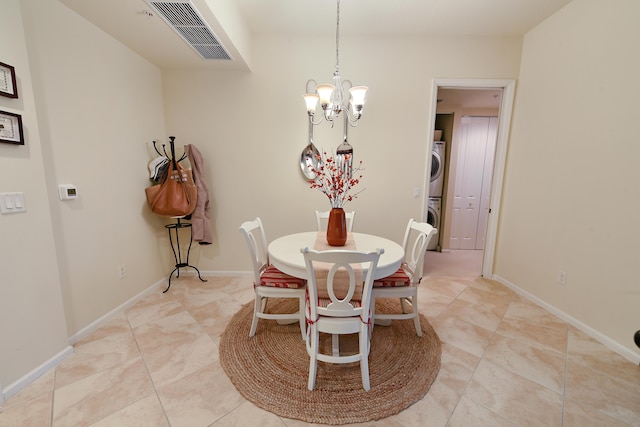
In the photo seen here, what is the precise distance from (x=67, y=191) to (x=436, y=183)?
179 inches

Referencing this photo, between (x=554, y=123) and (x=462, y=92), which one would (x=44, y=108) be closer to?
(x=554, y=123)

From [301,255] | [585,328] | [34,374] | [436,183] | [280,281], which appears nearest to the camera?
[34,374]

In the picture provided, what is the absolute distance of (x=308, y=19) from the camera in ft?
7.93

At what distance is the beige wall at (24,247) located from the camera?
4.53ft

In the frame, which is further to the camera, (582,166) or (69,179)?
(582,166)

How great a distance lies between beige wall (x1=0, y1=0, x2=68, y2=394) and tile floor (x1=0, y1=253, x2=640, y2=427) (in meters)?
0.23

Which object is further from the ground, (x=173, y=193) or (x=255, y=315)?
(x=173, y=193)

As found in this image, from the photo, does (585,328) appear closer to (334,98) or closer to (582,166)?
(582,166)

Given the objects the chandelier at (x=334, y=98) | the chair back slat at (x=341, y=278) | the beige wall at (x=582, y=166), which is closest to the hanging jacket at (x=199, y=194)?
the chandelier at (x=334, y=98)

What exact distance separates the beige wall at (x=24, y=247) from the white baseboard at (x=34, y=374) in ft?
0.07

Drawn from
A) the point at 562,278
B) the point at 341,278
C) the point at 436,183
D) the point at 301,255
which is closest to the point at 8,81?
the point at 301,255

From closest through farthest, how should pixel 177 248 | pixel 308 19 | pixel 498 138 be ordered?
pixel 308 19 → pixel 498 138 → pixel 177 248

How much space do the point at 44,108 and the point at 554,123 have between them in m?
4.06

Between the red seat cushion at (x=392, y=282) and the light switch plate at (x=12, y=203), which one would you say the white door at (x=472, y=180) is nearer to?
the red seat cushion at (x=392, y=282)
